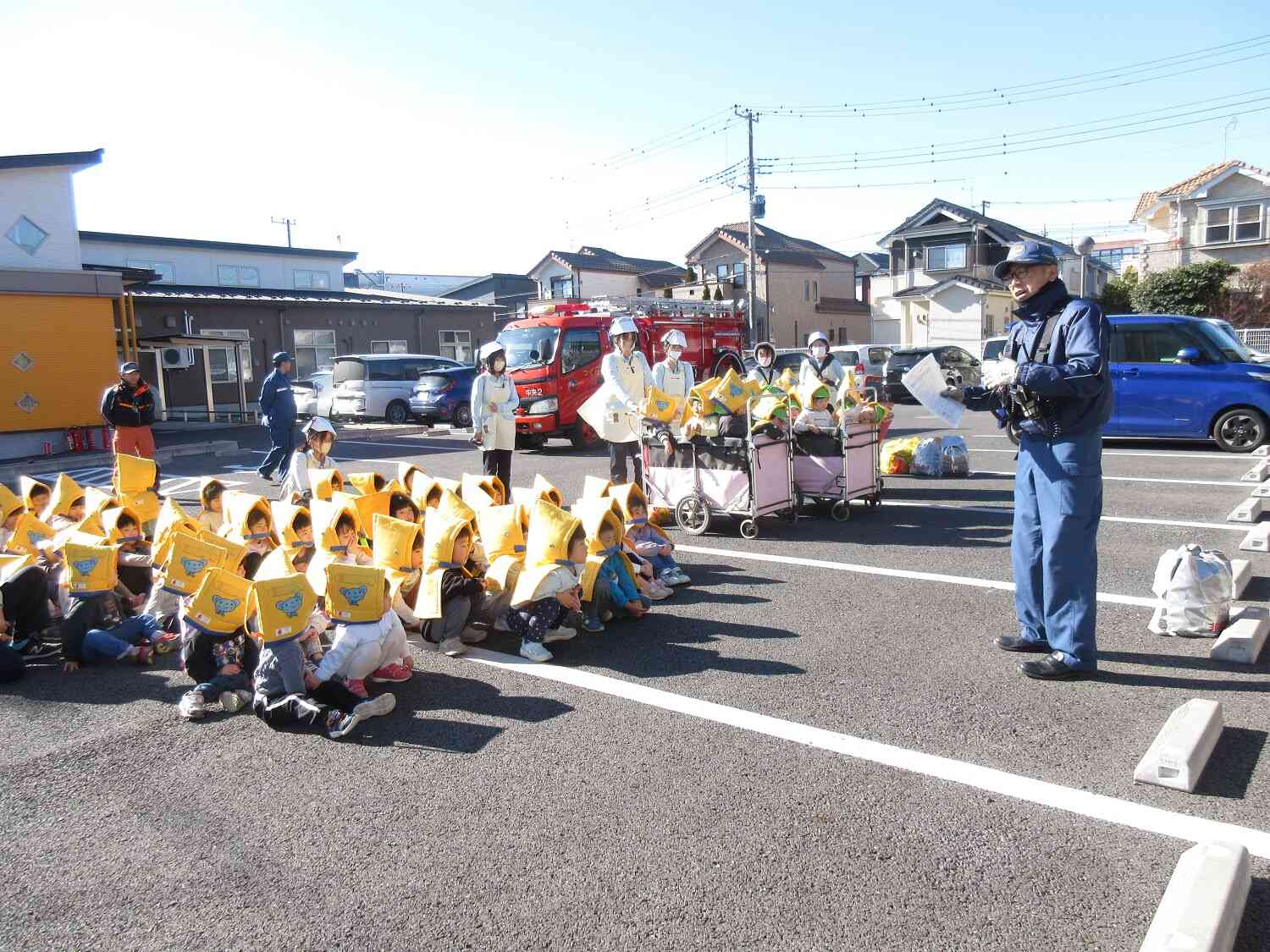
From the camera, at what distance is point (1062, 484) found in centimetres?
446

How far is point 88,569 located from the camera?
5430mm

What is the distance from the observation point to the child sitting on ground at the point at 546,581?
528 centimetres

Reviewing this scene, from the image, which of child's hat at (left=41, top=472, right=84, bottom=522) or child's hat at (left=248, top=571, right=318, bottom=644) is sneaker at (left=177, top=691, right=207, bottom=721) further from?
child's hat at (left=41, top=472, right=84, bottom=522)

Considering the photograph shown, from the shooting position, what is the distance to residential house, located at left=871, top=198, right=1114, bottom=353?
3697 cm

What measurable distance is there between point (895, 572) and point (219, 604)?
474 centimetres

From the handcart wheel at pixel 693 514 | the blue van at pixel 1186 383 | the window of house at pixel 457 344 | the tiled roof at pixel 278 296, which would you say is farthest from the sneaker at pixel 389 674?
the window of house at pixel 457 344

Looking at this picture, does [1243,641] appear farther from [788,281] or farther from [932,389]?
[788,281]

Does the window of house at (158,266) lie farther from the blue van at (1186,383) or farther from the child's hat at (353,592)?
the child's hat at (353,592)

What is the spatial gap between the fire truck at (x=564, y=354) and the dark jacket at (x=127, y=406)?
20.3 feet

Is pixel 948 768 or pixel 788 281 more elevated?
pixel 788 281

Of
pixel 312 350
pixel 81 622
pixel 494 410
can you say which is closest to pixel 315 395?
pixel 312 350

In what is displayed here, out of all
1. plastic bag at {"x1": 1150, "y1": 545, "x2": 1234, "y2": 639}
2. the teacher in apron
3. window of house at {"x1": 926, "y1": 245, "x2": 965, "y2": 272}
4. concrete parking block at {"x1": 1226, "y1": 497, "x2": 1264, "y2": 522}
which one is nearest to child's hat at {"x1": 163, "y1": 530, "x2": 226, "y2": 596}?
the teacher in apron

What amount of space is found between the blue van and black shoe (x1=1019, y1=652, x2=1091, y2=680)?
29.2ft

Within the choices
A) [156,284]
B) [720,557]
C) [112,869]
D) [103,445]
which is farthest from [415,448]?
[156,284]
